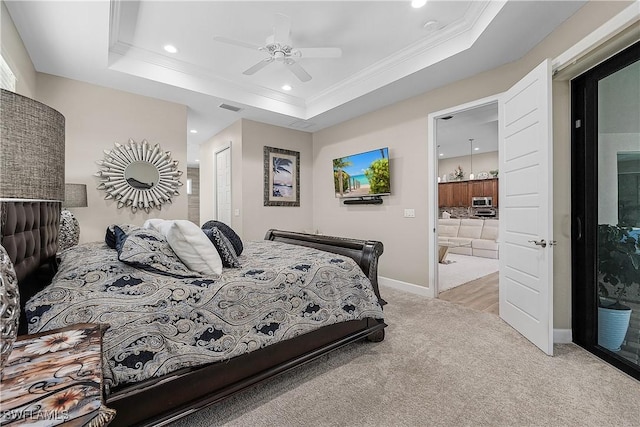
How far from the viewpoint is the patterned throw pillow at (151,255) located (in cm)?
155

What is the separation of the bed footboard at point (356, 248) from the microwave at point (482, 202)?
709cm

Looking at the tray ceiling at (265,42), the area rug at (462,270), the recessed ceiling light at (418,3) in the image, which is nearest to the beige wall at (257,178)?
the tray ceiling at (265,42)

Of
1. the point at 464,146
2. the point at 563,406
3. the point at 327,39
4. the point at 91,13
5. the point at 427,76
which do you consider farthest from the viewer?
the point at 464,146

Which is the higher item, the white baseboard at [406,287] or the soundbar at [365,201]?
the soundbar at [365,201]

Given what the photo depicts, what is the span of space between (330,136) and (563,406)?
454 centimetres

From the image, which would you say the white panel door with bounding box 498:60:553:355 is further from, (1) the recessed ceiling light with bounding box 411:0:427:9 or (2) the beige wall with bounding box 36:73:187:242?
(2) the beige wall with bounding box 36:73:187:242

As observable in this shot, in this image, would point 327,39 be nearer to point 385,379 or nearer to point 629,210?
point 629,210

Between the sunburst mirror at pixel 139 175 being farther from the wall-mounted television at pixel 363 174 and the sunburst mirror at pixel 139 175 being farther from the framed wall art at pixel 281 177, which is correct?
the wall-mounted television at pixel 363 174

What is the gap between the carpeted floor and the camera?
5.05ft

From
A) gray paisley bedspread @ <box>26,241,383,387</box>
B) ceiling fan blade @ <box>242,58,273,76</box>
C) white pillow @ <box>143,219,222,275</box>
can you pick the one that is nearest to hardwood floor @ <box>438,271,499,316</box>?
gray paisley bedspread @ <box>26,241,383,387</box>

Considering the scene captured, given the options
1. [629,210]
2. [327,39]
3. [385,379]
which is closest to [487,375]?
[385,379]

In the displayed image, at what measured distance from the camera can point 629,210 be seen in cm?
200

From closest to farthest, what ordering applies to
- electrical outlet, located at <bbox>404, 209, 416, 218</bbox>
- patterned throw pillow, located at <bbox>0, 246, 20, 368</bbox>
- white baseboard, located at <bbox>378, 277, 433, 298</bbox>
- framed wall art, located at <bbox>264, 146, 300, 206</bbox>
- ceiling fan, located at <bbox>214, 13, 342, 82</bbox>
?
patterned throw pillow, located at <bbox>0, 246, 20, 368</bbox> < ceiling fan, located at <bbox>214, 13, 342, 82</bbox> < white baseboard, located at <bbox>378, 277, 433, 298</bbox> < electrical outlet, located at <bbox>404, 209, 416, 218</bbox> < framed wall art, located at <bbox>264, 146, 300, 206</bbox>

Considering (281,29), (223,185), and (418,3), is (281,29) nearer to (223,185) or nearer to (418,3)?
(418,3)
